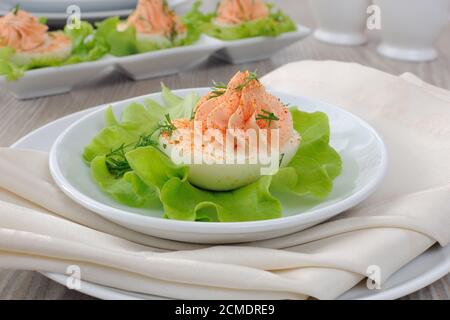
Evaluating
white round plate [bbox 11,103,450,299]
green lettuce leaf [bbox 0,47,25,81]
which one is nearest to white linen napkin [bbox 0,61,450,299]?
white round plate [bbox 11,103,450,299]

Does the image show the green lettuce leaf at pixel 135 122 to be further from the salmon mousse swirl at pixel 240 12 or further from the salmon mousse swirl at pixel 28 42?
the salmon mousse swirl at pixel 240 12

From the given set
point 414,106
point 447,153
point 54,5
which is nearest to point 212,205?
point 447,153

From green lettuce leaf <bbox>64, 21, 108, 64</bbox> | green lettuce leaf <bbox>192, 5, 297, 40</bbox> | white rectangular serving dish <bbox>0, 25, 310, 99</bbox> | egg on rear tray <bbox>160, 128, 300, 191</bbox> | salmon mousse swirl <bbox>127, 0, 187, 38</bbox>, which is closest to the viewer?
egg on rear tray <bbox>160, 128, 300, 191</bbox>

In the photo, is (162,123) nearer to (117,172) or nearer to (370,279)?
(117,172)

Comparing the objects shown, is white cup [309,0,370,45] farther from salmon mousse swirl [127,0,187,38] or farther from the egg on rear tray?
the egg on rear tray

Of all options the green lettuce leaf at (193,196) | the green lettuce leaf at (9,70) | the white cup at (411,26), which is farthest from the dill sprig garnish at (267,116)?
the white cup at (411,26)

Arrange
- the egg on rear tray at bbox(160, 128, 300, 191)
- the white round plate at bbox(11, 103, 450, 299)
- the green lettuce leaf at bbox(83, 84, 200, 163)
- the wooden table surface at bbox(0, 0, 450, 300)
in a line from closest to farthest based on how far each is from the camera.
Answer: the white round plate at bbox(11, 103, 450, 299)
the wooden table surface at bbox(0, 0, 450, 300)
the egg on rear tray at bbox(160, 128, 300, 191)
the green lettuce leaf at bbox(83, 84, 200, 163)
